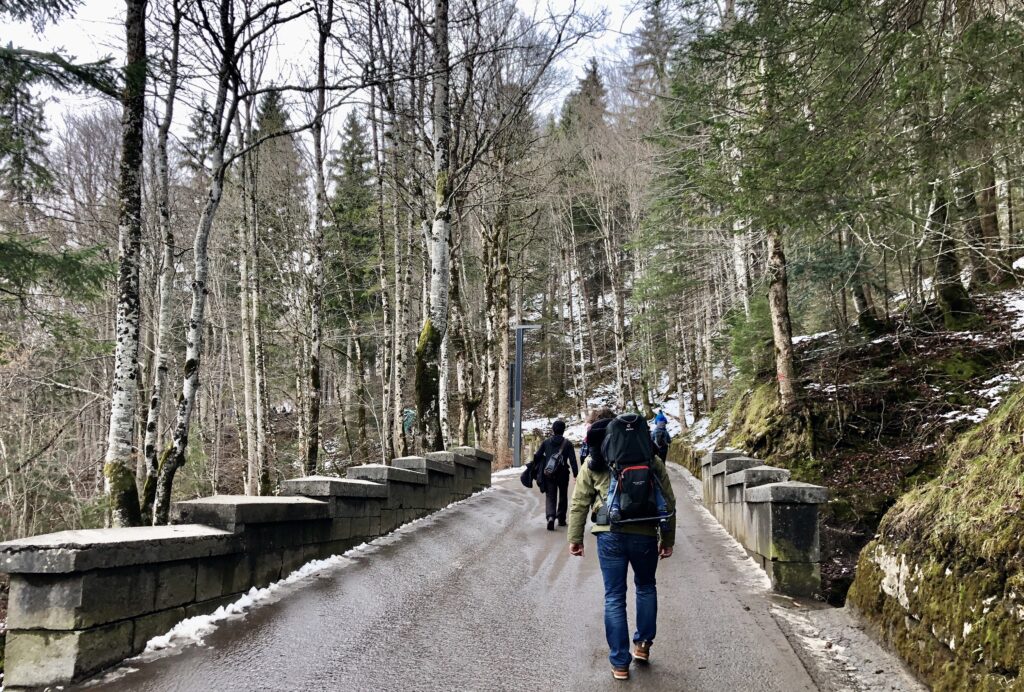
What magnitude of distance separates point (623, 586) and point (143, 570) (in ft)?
10.3

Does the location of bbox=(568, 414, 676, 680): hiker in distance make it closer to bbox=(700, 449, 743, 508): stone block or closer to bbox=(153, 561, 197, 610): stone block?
bbox=(153, 561, 197, 610): stone block

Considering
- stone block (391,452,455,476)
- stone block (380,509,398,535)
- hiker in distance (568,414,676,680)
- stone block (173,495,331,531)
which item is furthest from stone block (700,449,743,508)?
stone block (173,495,331,531)

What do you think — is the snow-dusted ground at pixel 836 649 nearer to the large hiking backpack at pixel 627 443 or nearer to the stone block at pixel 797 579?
the stone block at pixel 797 579

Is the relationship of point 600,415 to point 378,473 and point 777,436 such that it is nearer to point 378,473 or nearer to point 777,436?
point 378,473

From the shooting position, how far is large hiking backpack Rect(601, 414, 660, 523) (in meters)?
4.03

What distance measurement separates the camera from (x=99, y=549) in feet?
12.3

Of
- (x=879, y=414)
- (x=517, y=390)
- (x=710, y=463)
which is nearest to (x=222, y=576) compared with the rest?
(x=710, y=463)

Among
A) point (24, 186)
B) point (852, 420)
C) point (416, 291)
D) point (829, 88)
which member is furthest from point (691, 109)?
point (416, 291)

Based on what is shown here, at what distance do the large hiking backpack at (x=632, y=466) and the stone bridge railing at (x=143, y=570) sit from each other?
3.09m

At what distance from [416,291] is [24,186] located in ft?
58.2

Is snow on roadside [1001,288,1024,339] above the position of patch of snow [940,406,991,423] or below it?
above

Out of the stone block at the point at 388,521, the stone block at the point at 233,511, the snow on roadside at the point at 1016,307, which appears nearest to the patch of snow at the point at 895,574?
the stone block at the point at 233,511

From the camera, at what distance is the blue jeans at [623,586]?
394 cm

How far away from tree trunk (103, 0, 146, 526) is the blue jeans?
266 inches
